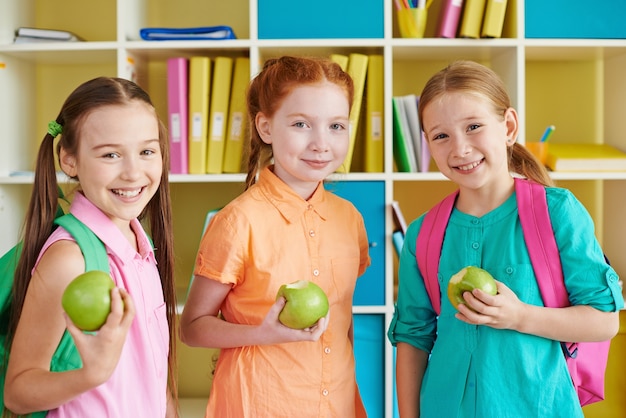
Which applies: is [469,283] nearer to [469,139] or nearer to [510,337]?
[510,337]

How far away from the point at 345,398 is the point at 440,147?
0.59m

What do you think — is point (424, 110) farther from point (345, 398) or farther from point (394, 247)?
point (394, 247)

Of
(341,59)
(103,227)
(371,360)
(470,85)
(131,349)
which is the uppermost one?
(341,59)

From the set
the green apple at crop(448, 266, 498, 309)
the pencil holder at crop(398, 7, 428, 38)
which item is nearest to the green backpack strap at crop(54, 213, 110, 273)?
the green apple at crop(448, 266, 498, 309)

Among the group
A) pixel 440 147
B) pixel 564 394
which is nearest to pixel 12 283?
pixel 440 147

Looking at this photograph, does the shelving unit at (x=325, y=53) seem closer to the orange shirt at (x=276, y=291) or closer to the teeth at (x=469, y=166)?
the orange shirt at (x=276, y=291)

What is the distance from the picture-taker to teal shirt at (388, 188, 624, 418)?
1.34 meters

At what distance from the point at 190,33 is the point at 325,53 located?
0.47 metres

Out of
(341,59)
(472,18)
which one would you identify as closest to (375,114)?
(341,59)

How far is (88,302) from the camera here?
1.02m

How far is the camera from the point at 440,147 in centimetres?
144

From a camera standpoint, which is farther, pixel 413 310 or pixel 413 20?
pixel 413 20

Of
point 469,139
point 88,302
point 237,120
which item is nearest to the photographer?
point 88,302

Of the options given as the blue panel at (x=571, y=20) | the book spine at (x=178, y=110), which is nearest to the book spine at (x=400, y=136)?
the blue panel at (x=571, y=20)
